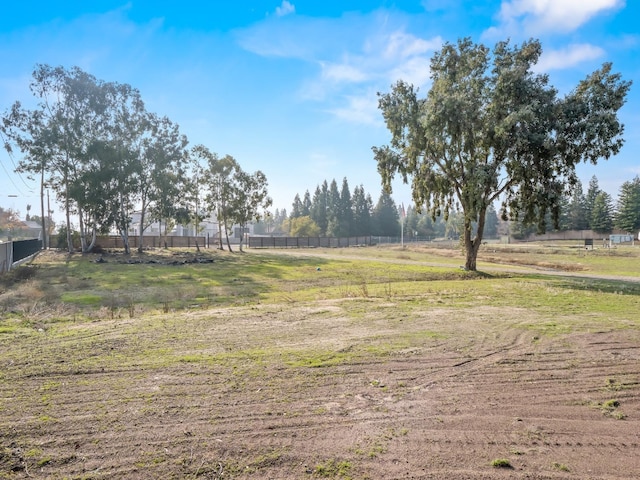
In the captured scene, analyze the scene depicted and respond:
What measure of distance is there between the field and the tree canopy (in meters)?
11.0

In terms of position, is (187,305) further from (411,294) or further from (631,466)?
(631,466)

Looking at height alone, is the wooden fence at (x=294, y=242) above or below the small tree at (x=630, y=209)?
below

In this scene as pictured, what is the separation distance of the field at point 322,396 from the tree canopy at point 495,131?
11.0 m

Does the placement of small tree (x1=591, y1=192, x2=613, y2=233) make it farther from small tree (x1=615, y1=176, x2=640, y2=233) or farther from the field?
the field

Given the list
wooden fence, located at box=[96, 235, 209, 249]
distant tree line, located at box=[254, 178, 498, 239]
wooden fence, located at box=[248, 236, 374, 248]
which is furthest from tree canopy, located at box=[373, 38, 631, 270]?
distant tree line, located at box=[254, 178, 498, 239]

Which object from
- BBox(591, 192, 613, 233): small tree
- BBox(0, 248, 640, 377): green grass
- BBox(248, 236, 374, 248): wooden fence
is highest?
BBox(591, 192, 613, 233): small tree

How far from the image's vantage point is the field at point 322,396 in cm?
330

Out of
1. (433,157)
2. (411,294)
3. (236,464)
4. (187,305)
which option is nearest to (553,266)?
(433,157)

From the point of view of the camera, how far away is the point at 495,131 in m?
18.3

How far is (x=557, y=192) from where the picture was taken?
744 inches

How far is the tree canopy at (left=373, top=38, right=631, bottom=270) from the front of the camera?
1777 cm

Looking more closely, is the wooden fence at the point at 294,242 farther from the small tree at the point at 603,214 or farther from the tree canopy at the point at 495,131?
the small tree at the point at 603,214

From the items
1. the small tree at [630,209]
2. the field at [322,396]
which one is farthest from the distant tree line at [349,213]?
the field at [322,396]

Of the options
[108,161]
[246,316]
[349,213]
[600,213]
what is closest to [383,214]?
[349,213]
